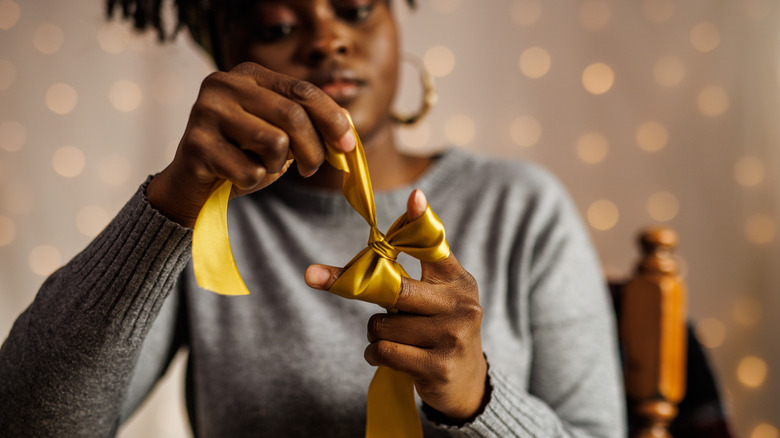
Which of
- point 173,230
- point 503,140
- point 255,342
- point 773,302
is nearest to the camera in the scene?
point 173,230

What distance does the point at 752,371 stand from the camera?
1155mm

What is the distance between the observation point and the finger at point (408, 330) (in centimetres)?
42

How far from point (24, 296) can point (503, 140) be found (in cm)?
118

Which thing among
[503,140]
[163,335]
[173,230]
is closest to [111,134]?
[163,335]

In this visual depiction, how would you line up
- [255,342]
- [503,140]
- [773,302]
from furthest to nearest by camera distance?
1. [503,140]
2. [773,302]
3. [255,342]

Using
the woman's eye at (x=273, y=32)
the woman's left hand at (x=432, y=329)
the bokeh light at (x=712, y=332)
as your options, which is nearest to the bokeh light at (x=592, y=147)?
the bokeh light at (x=712, y=332)

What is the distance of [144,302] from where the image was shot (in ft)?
1.63

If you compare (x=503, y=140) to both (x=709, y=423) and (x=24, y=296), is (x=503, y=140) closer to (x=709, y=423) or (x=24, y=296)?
(x=709, y=423)

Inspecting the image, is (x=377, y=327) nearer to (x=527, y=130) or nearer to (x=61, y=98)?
(x=527, y=130)

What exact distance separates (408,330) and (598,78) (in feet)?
3.20

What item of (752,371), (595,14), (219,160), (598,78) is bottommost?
(752,371)

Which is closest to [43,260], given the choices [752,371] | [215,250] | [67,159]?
[67,159]

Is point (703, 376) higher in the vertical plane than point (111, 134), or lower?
lower

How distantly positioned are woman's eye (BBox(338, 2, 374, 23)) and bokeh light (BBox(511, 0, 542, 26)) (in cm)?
64
